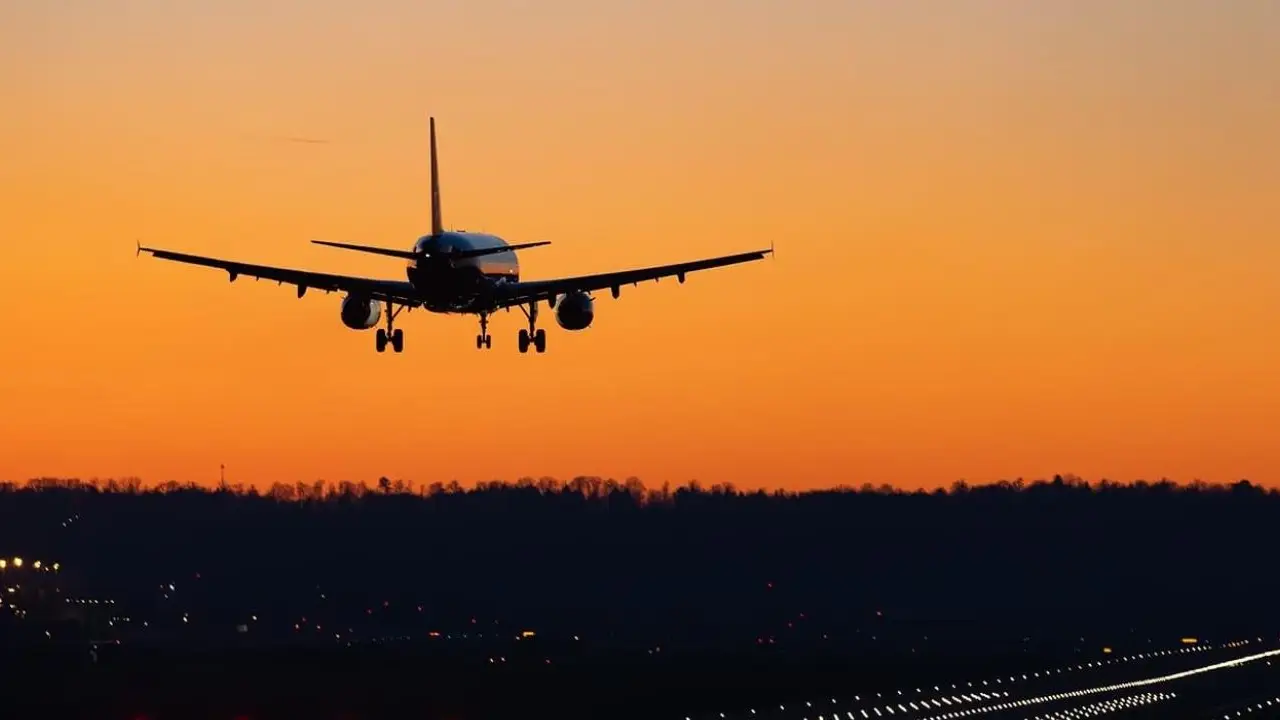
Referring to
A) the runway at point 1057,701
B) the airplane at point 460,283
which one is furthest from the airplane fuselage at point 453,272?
the runway at point 1057,701

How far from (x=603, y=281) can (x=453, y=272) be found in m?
13.5

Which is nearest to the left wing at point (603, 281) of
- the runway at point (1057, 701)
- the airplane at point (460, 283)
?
the airplane at point (460, 283)

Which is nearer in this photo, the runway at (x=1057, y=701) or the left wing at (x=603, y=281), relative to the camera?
the left wing at (x=603, y=281)

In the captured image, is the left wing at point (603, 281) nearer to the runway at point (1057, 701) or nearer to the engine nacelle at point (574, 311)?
the engine nacelle at point (574, 311)

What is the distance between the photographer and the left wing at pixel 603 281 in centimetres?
12350

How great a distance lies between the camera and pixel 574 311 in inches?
5025

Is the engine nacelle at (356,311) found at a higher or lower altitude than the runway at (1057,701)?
higher

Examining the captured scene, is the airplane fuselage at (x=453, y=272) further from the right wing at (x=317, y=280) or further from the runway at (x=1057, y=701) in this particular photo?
the runway at (x=1057, y=701)

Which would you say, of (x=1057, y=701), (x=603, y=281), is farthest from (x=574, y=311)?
(x=1057, y=701)

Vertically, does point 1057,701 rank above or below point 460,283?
below

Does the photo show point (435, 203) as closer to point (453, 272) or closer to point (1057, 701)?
point (453, 272)

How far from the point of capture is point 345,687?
534ft

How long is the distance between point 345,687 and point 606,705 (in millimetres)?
22510

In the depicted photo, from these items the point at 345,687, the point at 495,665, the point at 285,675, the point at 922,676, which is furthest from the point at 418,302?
the point at 922,676
